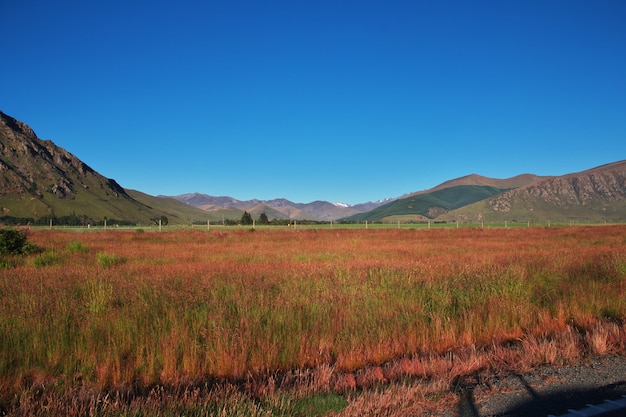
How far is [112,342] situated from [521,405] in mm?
5525

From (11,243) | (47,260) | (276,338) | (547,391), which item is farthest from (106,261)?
(547,391)

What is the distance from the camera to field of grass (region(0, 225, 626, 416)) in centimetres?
392

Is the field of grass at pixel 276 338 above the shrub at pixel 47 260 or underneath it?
underneath

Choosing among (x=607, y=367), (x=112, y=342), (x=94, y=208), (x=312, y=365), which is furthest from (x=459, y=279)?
(x=94, y=208)

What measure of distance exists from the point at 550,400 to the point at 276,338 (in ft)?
11.9

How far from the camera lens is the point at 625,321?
6.77 m

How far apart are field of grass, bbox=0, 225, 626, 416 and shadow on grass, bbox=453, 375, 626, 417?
0.26 metres

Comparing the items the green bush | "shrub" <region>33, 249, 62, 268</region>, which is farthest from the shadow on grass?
the green bush

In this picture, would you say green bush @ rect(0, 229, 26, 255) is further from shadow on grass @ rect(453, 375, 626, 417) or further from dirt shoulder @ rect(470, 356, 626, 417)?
dirt shoulder @ rect(470, 356, 626, 417)

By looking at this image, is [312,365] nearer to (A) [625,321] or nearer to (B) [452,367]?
(B) [452,367]

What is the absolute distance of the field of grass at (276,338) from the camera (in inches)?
154

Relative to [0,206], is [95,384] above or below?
below

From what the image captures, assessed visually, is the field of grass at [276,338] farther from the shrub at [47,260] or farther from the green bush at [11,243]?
the green bush at [11,243]

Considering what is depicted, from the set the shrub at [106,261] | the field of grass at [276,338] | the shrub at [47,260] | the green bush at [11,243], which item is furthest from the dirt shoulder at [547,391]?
the green bush at [11,243]
